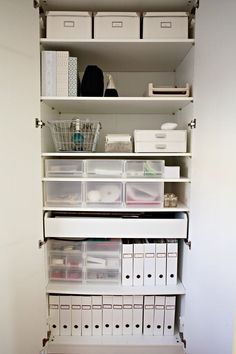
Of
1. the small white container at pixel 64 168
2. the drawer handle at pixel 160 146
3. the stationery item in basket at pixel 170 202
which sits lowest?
the stationery item in basket at pixel 170 202

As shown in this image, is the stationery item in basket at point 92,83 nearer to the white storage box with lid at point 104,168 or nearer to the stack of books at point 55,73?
the stack of books at point 55,73

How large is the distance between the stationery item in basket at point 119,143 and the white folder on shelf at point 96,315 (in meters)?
0.92

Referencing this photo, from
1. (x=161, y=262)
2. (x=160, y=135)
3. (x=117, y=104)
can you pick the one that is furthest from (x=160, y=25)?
(x=161, y=262)

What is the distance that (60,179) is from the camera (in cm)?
138

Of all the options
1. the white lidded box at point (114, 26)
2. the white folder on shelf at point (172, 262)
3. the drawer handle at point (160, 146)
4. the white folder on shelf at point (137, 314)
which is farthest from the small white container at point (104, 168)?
the white folder on shelf at point (137, 314)

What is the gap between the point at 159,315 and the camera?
5.02 feet

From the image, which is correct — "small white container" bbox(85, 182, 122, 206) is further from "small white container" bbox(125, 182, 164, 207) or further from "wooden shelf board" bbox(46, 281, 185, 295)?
"wooden shelf board" bbox(46, 281, 185, 295)

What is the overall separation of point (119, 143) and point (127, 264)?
0.73 metres
